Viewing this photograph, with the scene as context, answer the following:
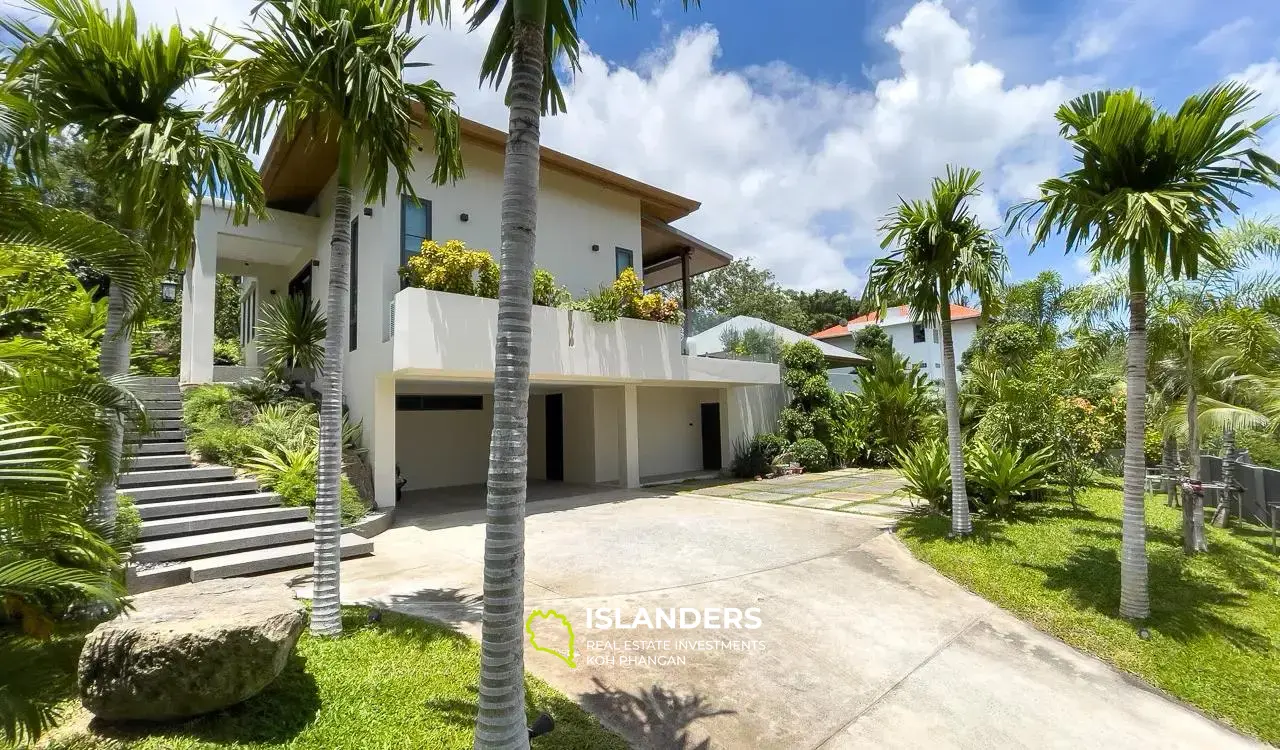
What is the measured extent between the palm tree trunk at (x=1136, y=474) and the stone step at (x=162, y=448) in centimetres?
1205

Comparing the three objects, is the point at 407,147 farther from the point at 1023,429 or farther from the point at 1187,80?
the point at 1023,429

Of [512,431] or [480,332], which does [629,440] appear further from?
[512,431]

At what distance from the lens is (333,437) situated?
480cm

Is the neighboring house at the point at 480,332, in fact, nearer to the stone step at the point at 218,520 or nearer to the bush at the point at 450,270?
the bush at the point at 450,270

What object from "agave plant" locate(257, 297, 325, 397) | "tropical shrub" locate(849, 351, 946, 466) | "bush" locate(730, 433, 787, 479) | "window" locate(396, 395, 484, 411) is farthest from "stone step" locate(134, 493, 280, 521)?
"tropical shrub" locate(849, 351, 946, 466)

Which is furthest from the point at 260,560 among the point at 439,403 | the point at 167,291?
the point at 439,403

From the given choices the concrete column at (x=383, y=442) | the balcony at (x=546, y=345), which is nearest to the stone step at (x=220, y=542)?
the concrete column at (x=383, y=442)

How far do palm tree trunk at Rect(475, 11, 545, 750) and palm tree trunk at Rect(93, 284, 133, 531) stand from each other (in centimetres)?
372

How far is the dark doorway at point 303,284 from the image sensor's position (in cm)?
1410

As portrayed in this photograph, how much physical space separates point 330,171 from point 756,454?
486 inches

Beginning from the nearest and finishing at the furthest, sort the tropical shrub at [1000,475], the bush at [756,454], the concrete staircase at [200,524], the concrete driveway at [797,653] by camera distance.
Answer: the concrete driveway at [797,653] → the concrete staircase at [200,524] → the tropical shrub at [1000,475] → the bush at [756,454]

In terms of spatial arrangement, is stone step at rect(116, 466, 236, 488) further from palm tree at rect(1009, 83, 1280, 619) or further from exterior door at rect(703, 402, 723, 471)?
exterior door at rect(703, 402, 723, 471)

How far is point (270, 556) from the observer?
6.73 m

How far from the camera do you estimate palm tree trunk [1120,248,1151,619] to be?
5.46m
